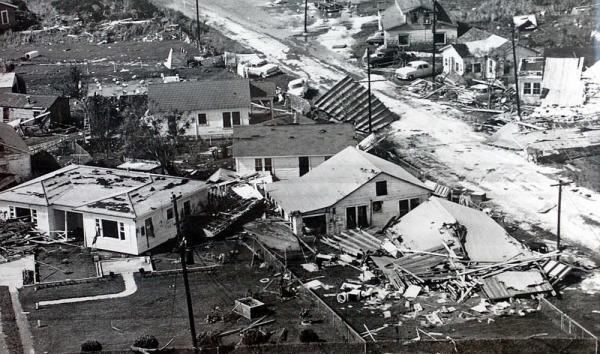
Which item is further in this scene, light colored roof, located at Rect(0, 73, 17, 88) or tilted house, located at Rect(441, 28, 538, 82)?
tilted house, located at Rect(441, 28, 538, 82)

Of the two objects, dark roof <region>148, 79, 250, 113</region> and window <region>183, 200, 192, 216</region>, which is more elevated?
dark roof <region>148, 79, 250, 113</region>

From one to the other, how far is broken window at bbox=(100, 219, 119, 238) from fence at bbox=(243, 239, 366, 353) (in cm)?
687

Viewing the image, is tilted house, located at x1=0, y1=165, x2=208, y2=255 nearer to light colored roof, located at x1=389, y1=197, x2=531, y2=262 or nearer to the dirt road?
light colored roof, located at x1=389, y1=197, x2=531, y2=262

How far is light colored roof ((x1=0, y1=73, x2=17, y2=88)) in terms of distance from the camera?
7162cm

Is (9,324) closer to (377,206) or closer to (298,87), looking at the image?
(377,206)

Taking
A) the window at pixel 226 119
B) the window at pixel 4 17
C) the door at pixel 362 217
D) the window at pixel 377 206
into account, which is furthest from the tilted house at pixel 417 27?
the door at pixel 362 217

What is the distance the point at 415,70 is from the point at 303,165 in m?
25.3

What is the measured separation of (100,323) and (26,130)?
32.7 m

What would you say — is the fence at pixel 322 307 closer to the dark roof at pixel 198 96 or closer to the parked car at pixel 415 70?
the dark roof at pixel 198 96

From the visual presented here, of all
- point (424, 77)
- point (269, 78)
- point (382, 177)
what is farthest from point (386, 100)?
point (382, 177)

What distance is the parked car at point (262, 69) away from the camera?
79500mm

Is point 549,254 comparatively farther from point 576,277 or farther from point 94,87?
point 94,87

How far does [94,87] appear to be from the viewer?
70.3m

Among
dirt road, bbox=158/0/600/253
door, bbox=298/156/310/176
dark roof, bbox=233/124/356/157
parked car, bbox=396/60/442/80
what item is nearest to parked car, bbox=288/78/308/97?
dirt road, bbox=158/0/600/253
